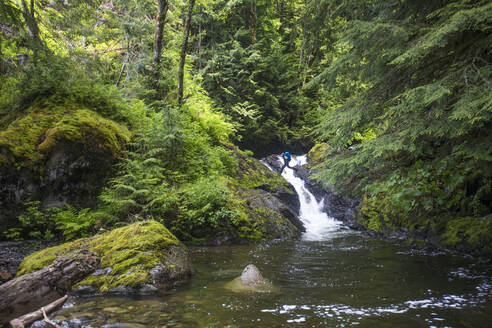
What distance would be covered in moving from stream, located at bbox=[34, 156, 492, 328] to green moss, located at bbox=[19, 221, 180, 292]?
1.24ft

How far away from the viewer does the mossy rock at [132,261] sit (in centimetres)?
437

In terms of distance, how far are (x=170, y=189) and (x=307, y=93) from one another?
1977cm

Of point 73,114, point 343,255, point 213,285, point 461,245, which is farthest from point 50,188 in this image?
point 461,245

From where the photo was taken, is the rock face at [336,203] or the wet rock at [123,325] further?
the rock face at [336,203]

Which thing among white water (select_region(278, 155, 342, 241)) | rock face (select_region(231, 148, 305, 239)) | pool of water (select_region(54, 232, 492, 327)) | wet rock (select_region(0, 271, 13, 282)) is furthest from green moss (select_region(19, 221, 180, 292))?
white water (select_region(278, 155, 342, 241))

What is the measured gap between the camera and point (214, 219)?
820cm

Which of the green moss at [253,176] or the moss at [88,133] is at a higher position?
the moss at [88,133]

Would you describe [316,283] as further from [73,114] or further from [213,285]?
[73,114]

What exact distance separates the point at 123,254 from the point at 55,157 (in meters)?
4.23

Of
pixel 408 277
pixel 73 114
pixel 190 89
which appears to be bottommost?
pixel 408 277

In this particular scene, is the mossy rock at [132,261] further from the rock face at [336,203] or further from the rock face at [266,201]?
the rock face at [336,203]

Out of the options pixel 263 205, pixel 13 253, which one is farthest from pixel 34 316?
pixel 263 205

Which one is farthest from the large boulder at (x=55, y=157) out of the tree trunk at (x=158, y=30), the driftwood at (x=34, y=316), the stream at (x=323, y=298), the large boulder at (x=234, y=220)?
the driftwood at (x=34, y=316)

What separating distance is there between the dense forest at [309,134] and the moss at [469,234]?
35 millimetres
